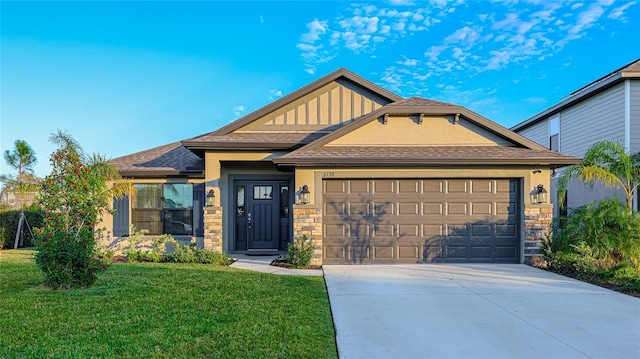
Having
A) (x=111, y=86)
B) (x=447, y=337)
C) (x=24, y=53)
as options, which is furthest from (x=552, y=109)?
(x=24, y=53)

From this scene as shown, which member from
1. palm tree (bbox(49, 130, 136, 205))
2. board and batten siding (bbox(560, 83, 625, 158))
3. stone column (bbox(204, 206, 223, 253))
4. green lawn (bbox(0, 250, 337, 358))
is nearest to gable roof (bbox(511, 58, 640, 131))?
board and batten siding (bbox(560, 83, 625, 158))

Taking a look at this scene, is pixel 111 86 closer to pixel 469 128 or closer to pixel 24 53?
pixel 24 53

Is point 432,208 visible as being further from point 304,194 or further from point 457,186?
point 304,194

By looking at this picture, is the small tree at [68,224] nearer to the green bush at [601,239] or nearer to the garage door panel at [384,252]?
the garage door panel at [384,252]

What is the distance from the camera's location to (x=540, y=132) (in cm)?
1675

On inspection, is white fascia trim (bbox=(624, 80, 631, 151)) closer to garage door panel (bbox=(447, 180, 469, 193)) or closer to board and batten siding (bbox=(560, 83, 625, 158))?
board and batten siding (bbox=(560, 83, 625, 158))

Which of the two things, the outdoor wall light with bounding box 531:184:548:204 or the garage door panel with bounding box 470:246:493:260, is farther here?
the garage door panel with bounding box 470:246:493:260

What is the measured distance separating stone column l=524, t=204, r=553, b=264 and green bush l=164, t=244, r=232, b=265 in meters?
7.71

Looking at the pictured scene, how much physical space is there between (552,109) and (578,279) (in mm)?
10255

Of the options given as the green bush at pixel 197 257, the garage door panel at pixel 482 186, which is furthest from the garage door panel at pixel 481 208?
the green bush at pixel 197 257

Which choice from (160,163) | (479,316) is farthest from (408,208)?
(160,163)

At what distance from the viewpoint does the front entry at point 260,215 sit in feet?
36.7

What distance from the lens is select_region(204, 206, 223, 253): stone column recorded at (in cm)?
996

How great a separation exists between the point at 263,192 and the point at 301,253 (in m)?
3.25
